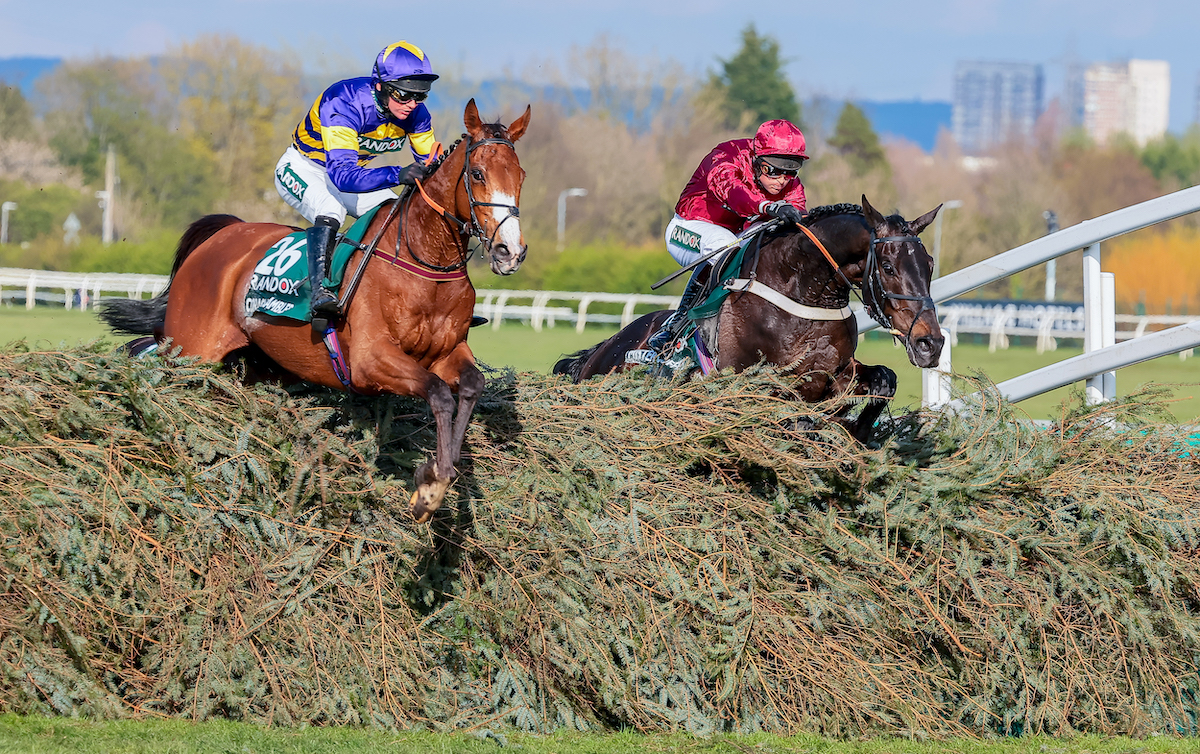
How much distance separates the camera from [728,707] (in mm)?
4777

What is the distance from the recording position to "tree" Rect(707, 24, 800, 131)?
6291 centimetres

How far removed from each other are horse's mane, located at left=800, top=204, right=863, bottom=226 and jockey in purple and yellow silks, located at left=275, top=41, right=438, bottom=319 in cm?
182

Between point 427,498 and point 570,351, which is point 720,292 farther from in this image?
point 570,351

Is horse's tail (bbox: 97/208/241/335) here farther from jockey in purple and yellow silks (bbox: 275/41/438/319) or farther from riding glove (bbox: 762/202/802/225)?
riding glove (bbox: 762/202/802/225)

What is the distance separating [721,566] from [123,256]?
3007 cm

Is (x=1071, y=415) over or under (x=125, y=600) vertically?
over

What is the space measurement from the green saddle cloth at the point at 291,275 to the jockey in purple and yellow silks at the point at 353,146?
0.08 metres

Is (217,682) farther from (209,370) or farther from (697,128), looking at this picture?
(697,128)

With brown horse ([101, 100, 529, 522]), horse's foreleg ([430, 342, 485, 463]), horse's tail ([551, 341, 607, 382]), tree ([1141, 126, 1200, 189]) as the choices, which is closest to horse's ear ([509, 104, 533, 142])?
brown horse ([101, 100, 529, 522])

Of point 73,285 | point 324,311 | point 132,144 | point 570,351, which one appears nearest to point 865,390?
point 324,311

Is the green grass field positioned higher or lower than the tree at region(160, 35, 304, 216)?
lower

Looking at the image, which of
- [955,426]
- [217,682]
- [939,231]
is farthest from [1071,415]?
[939,231]

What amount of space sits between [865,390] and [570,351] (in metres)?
13.3

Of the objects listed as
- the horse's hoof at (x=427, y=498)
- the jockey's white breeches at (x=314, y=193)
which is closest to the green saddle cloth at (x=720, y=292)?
the jockey's white breeches at (x=314, y=193)
